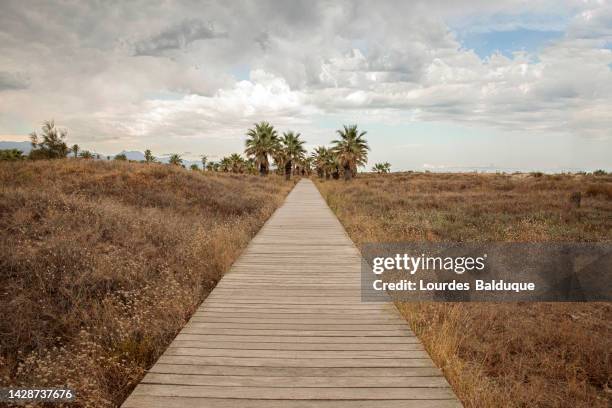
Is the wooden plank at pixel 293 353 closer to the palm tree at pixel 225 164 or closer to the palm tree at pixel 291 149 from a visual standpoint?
the palm tree at pixel 291 149

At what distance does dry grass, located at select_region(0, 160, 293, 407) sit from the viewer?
4047 millimetres

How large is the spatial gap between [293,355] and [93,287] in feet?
14.2

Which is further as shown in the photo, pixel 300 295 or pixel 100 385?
pixel 300 295

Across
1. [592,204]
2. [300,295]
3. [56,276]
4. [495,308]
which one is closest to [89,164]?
[56,276]

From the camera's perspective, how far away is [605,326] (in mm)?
5941

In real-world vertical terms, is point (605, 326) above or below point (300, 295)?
below

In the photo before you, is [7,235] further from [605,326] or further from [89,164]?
[89,164]

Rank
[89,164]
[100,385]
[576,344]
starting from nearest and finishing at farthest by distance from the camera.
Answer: [100,385]
[576,344]
[89,164]

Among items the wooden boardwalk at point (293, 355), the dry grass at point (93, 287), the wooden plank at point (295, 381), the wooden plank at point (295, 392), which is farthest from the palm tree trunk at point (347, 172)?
the wooden plank at point (295, 392)

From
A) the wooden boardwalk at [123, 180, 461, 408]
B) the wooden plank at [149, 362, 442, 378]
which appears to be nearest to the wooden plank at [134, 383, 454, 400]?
the wooden boardwalk at [123, 180, 461, 408]

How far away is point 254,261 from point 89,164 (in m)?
19.3

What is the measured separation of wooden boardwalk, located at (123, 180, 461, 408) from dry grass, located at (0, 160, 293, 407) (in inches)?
18.3

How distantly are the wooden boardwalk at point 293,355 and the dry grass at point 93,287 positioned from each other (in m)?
0.47

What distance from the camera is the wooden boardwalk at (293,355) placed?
10.6 feet
